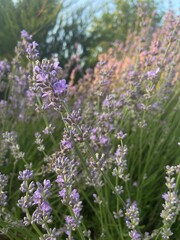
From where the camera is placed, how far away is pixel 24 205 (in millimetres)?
1175

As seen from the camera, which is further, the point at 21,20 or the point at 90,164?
the point at 21,20

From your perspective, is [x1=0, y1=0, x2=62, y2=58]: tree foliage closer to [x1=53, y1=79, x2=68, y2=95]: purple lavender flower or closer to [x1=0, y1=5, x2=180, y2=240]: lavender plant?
[x1=0, y1=5, x2=180, y2=240]: lavender plant

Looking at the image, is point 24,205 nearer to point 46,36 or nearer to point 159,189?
point 159,189

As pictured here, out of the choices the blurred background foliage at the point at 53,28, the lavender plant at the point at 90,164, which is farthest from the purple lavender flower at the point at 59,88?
the blurred background foliage at the point at 53,28

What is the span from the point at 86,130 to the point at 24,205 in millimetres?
296

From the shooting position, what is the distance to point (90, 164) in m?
1.38

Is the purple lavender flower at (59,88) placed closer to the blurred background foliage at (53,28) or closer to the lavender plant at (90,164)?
the lavender plant at (90,164)

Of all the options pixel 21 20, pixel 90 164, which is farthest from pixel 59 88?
pixel 21 20

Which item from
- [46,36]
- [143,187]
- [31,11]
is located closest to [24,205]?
[143,187]

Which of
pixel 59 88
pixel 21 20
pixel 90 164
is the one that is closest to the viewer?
pixel 59 88

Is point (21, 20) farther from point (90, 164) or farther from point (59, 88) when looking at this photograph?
point (59, 88)

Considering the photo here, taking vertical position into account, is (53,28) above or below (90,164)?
above

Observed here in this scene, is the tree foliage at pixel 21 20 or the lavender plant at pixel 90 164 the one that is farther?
the tree foliage at pixel 21 20

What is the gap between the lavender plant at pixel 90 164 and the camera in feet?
3.93
